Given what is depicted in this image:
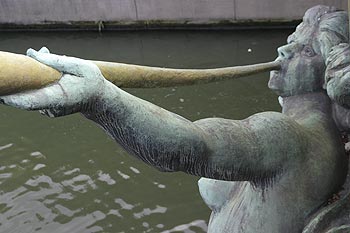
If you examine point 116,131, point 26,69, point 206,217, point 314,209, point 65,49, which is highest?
point 26,69

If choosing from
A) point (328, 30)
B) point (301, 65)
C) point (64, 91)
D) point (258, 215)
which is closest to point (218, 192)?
point (258, 215)

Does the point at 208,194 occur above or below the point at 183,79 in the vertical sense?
below

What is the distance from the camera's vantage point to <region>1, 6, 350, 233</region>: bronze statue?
130 centimetres

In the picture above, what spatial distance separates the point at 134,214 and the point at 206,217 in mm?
483

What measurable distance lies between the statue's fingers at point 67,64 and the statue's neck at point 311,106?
0.64 m

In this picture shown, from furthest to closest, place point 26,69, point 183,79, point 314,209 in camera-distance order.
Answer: point 314,209
point 183,79
point 26,69

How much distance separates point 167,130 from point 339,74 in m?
0.42

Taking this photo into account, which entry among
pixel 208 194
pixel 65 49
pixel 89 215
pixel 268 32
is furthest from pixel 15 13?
pixel 208 194

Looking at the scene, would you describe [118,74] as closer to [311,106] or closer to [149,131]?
[149,131]

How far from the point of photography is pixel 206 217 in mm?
3939

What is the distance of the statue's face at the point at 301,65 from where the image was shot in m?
1.62

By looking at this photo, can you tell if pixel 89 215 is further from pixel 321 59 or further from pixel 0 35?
pixel 0 35

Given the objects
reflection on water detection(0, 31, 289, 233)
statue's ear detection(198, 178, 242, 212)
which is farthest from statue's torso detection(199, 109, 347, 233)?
reflection on water detection(0, 31, 289, 233)

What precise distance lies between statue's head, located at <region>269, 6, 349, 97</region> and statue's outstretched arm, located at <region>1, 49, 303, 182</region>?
0.16m
